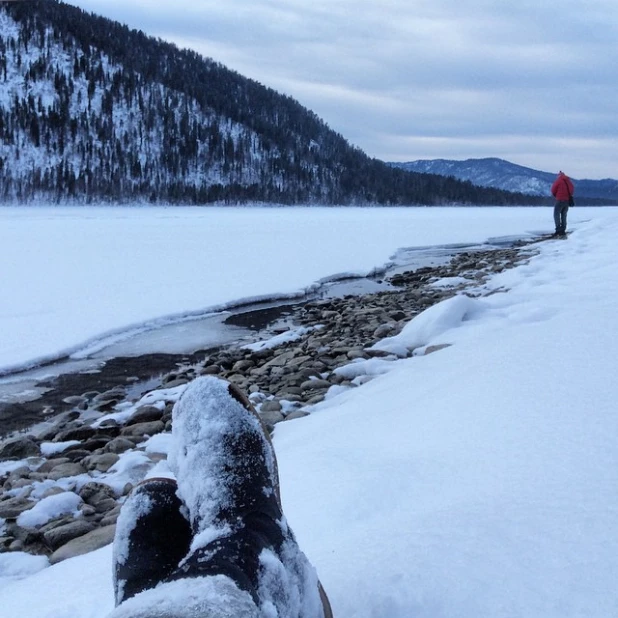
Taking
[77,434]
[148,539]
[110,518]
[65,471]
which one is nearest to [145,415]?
[77,434]

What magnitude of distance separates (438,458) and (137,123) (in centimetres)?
8809

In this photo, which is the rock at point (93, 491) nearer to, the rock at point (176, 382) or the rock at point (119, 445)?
the rock at point (119, 445)

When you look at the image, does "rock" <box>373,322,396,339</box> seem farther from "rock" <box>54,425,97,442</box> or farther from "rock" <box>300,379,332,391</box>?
"rock" <box>54,425,97,442</box>

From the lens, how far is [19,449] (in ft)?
12.1

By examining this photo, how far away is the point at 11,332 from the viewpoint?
6328 millimetres

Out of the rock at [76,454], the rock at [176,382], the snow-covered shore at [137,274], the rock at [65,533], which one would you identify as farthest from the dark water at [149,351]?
the rock at [65,533]

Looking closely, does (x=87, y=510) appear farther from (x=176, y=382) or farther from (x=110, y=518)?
(x=176, y=382)

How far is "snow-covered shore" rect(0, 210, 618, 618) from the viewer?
120cm

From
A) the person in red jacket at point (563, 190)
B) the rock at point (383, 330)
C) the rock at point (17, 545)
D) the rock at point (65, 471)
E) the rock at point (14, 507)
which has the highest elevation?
the person in red jacket at point (563, 190)

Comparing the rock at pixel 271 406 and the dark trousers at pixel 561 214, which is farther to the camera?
the dark trousers at pixel 561 214

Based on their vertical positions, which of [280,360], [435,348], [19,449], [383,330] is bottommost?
[19,449]

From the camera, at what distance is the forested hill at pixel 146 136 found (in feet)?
226

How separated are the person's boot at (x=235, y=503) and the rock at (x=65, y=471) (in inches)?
77.0

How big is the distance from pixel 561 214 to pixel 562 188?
139 cm
